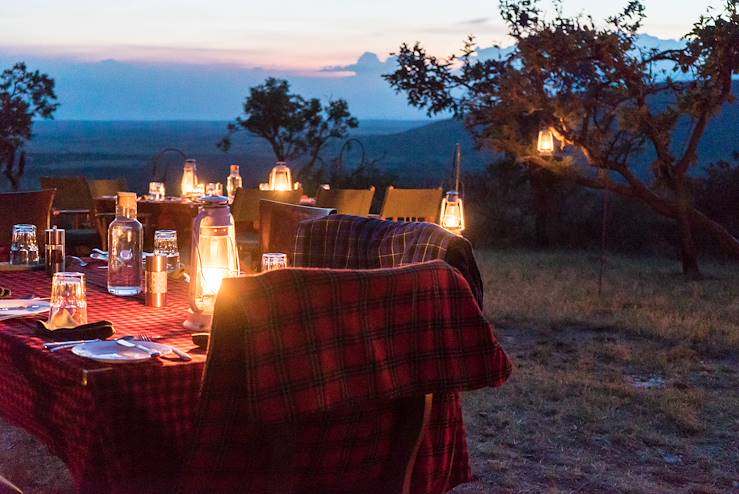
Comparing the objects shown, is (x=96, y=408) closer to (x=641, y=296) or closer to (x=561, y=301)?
(x=561, y=301)

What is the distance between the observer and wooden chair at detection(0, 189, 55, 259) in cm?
512

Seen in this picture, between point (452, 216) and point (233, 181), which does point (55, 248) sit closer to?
point (452, 216)

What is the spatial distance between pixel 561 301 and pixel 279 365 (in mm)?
6472

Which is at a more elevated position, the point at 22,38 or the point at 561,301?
the point at 22,38

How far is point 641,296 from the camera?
8469mm

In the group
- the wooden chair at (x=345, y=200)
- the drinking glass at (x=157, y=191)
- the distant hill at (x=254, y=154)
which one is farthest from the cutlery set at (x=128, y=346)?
the distant hill at (x=254, y=154)

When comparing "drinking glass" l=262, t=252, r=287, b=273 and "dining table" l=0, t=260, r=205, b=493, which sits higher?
"drinking glass" l=262, t=252, r=287, b=273

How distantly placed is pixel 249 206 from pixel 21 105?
5435 millimetres

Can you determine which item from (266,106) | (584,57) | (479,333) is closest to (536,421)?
(479,333)

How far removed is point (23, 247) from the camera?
3648 millimetres

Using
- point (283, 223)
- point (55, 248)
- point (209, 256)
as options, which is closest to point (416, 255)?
point (209, 256)

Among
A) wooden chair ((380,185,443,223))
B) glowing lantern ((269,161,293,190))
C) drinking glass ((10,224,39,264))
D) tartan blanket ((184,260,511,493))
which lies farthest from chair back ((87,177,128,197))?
tartan blanket ((184,260,511,493))

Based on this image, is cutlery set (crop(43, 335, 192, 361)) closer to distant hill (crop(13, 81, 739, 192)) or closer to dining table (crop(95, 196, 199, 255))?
dining table (crop(95, 196, 199, 255))

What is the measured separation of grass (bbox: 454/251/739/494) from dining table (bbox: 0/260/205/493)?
1933mm
